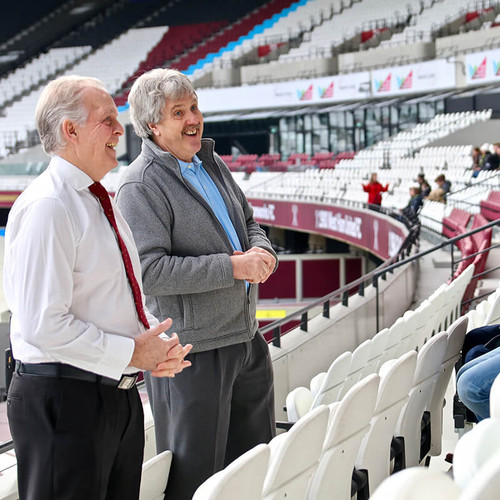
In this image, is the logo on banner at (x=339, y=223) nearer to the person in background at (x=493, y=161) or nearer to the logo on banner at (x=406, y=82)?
the person in background at (x=493, y=161)

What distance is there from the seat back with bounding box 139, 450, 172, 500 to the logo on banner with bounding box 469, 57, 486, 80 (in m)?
17.7

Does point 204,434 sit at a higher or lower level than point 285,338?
higher

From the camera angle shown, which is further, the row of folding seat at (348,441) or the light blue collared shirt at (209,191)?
the light blue collared shirt at (209,191)

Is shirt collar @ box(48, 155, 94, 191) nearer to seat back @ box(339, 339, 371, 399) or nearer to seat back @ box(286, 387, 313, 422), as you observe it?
seat back @ box(286, 387, 313, 422)

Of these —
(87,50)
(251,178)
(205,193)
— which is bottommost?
(251,178)

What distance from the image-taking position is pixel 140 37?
30078mm

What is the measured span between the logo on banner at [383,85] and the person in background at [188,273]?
19.4 m

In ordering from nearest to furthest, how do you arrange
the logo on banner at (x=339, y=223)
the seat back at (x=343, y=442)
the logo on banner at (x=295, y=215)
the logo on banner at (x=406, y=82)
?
1. the seat back at (x=343, y=442)
2. the logo on banner at (x=339, y=223)
3. the logo on banner at (x=295, y=215)
4. the logo on banner at (x=406, y=82)

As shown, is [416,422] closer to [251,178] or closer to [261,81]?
[251,178]

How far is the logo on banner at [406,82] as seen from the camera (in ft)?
66.4

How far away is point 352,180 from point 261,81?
8.16 metres

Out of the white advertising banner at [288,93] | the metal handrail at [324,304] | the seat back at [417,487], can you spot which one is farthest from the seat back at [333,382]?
the white advertising banner at [288,93]

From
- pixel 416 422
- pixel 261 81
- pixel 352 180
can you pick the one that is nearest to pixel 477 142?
pixel 352 180

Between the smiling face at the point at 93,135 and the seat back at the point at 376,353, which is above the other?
the smiling face at the point at 93,135
